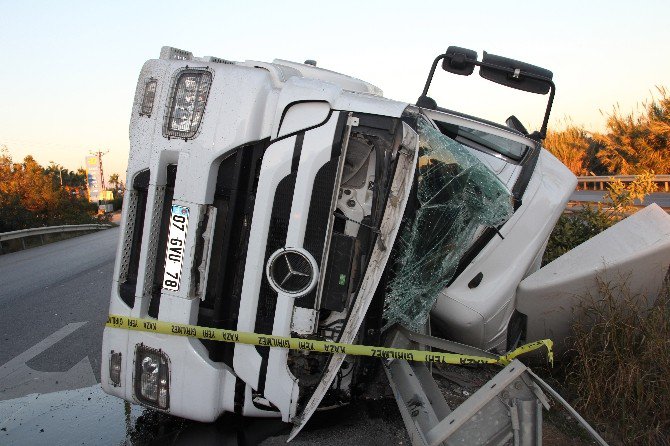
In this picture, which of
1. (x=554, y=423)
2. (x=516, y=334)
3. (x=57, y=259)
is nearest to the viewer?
(x=554, y=423)

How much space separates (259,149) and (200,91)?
407mm

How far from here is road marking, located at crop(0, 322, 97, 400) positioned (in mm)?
3871

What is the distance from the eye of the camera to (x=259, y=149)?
9.16 ft

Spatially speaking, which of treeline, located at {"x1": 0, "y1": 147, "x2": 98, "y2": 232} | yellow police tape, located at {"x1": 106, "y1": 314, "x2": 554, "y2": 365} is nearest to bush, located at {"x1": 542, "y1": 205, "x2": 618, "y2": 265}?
yellow police tape, located at {"x1": 106, "y1": 314, "x2": 554, "y2": 365}

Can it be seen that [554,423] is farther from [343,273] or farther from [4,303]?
[4,303]

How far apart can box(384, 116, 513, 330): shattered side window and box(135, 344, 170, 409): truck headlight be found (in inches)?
46.7

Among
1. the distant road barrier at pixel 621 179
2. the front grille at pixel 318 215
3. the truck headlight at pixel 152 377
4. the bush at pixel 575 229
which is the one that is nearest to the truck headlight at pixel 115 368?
the truck headlight at pixel 152 377

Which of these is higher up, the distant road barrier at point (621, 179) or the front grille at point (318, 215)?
the distant road barrier at point (621, 179)

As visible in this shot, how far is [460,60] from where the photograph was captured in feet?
13.9

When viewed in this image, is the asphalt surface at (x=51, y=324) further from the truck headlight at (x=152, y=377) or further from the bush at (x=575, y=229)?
the bush at (x=575, y=229)

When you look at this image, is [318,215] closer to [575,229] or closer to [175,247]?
[175,247]

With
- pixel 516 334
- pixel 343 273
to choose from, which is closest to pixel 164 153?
pixel 343 273

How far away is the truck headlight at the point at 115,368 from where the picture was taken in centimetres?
287

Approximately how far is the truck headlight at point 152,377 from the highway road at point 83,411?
286 mm
